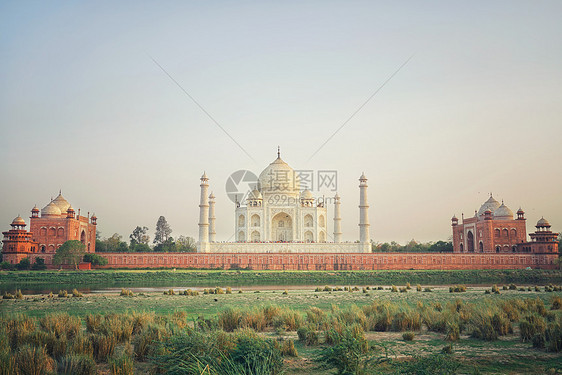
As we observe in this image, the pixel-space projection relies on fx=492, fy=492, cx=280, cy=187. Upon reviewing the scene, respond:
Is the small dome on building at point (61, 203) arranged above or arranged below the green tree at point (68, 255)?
above

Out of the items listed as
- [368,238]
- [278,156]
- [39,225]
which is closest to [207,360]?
[368,238]

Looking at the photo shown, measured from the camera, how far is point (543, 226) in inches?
1838

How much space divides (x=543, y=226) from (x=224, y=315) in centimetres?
4426

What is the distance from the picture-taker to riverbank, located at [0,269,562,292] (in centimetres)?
3116

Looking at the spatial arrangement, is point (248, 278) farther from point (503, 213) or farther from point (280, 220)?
point (503, 213)

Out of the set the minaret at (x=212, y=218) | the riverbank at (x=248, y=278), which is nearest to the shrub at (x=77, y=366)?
the riverbank at (x=248, y=278)

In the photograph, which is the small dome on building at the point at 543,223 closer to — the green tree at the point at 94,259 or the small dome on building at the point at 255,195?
the small dome on building at the point at 255,195

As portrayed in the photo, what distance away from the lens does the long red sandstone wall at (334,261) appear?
4147 cm

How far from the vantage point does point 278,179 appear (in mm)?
51656

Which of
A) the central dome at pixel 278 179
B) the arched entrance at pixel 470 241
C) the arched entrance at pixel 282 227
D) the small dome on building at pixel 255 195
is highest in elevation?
the central dome at pixel 278 179

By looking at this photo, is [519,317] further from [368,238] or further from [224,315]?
[368,238]

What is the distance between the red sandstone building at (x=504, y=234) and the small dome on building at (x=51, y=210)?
41.5 metres

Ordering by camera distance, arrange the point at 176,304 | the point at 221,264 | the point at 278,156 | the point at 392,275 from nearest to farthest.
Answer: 1. the point at 176,304
2. the point at 392,275
3. the point at 221,264
4. the point at 278,156

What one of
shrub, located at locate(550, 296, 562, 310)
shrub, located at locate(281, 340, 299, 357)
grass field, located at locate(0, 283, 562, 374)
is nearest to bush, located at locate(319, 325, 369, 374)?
grass field, located at locate(0, 283, 562, 374)
